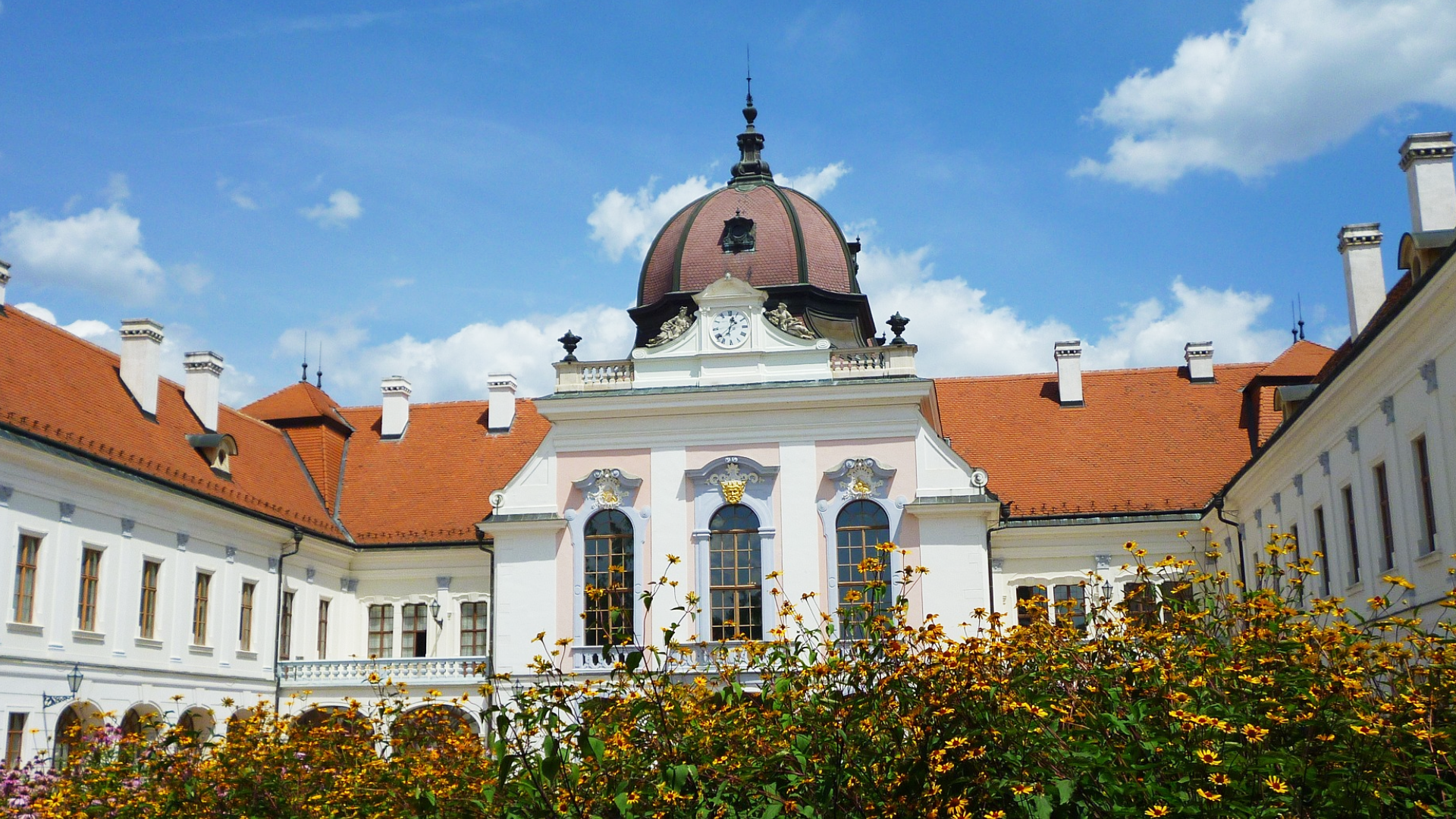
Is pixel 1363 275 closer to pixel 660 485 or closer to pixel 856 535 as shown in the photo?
pixel 856 535

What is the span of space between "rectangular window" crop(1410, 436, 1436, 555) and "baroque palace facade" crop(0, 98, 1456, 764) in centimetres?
5

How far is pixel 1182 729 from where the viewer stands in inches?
286

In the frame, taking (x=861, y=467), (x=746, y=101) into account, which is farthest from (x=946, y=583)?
(x=746, y=101)

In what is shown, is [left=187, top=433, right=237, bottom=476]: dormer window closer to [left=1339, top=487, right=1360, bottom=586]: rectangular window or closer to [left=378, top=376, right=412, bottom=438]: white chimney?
[left=378, top=376, right=412, bottom=438]: white chimney

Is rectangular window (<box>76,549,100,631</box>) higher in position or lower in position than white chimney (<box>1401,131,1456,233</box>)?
lower

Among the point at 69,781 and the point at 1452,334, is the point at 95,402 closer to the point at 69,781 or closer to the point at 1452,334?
the point at 69,781

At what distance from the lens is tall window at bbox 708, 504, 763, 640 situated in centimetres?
2905

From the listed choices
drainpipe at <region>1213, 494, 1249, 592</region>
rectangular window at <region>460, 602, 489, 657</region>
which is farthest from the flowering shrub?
rectangular window at <region>460, 602, 489, 657</region>

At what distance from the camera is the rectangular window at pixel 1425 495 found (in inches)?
717

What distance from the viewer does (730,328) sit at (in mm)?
30344

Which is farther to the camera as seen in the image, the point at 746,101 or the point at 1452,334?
the point at 746,101

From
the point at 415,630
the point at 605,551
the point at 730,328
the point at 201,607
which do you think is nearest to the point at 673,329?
the point at 730,328

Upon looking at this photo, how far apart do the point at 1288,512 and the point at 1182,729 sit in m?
20.3

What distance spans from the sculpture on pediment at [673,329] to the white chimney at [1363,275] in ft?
44.8
